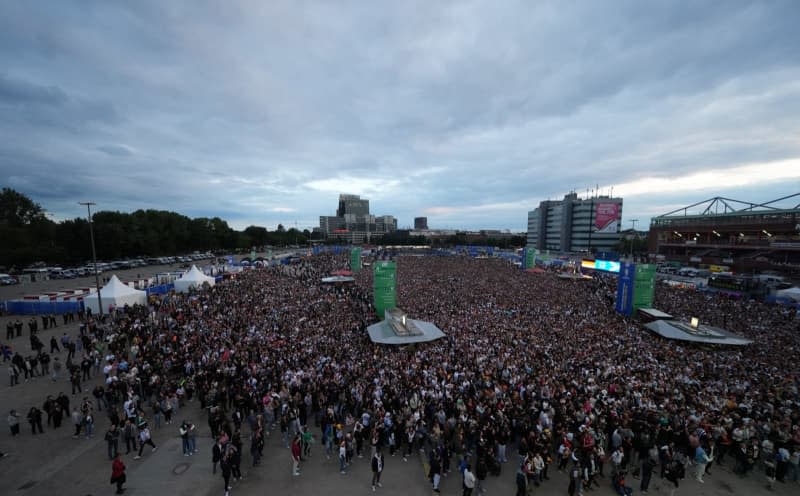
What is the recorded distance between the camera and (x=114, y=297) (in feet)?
67.3

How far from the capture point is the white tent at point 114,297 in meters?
20.3

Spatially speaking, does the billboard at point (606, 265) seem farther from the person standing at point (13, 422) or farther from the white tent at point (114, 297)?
the person standing at point (13, 422)

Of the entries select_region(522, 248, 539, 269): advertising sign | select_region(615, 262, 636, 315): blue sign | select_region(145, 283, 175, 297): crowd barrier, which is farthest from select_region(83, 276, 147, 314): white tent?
select_region(522, 248, 539, 269): advertising sign

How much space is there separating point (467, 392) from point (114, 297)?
23575 mm

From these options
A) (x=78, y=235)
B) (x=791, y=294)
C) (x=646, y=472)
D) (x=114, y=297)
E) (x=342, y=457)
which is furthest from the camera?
(x=78, y=235)

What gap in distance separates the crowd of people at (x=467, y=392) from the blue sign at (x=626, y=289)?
14.5 feet

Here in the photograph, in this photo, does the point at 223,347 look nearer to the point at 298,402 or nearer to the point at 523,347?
the point at 298,402

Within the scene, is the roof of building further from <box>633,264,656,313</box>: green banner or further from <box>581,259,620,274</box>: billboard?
<box>581,259,620,274</box>: billboard

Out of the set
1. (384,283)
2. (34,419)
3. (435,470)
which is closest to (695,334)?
(384,283)

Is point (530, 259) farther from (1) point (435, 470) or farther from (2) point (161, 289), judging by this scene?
(2) point (161, 289)

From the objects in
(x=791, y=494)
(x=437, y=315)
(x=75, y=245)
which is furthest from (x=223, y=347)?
(x=75, y=245)

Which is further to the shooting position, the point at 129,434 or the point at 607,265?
the point at 607,265

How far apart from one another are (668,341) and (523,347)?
385 inches

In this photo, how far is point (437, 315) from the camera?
71.8 feet
